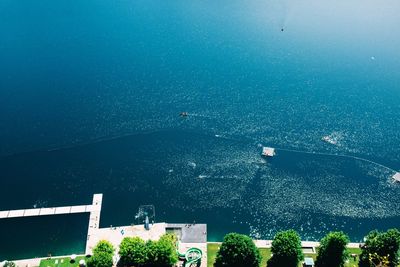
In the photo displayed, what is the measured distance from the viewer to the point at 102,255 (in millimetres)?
102125

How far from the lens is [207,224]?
121 m

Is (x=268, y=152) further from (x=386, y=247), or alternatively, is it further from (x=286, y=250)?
(x=386, y=247)

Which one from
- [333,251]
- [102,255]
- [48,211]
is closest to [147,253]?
[102,255]

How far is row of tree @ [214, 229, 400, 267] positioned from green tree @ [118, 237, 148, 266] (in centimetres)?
1750

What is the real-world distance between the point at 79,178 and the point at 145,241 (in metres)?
34.0

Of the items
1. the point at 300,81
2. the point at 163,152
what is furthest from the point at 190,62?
the point at 163,152

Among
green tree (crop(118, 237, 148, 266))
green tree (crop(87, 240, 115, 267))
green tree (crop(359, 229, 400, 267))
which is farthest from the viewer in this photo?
green tree (crop(118, 237, 148, 266))

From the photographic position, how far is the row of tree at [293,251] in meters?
102

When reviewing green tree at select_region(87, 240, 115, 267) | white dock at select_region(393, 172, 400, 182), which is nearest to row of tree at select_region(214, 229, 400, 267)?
green tree at select_region(87, 240, 115, 267)

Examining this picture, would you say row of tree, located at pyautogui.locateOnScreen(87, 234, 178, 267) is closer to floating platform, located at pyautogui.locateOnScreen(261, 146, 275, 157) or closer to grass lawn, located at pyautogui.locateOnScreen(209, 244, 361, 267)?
grass lawn, located at pyautogui.locateOnScreen(209, 244, 361, 267)

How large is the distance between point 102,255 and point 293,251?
4406cm

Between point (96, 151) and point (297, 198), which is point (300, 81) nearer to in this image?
point (297, 198)

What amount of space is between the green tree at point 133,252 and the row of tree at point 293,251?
17503 millimetres

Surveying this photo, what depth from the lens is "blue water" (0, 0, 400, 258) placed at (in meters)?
126
